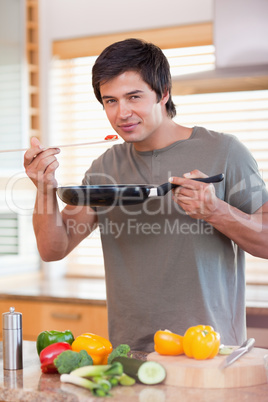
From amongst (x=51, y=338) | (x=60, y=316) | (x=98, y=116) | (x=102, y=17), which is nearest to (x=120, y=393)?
(x=51, y=338)

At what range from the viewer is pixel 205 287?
172 cm

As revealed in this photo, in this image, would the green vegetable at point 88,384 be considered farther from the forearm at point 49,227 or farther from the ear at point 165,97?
the ear at point 165,97

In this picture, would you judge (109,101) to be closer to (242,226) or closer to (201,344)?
(242,226)

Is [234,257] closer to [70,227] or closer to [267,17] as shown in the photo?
[70,227]

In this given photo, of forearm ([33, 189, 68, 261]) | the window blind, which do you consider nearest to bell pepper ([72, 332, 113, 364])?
forearm ([33, 189, 68, 261])

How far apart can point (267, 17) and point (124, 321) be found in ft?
4.32

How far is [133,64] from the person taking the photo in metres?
1.66

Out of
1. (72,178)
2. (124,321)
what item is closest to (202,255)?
(124,321)

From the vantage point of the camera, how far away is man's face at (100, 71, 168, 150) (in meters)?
1.64

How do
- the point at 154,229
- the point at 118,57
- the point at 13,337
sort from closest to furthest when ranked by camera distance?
the point at 13,337
the point at 118,57
the point at 154,229

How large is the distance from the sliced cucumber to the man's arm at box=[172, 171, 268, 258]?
18.3 inches

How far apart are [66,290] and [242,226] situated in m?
1.49

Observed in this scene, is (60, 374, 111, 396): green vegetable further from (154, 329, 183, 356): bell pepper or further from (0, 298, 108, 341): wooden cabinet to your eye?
(0, 298, 108, 341): wooden cabinet

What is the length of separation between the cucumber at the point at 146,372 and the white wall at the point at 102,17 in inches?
86.6
